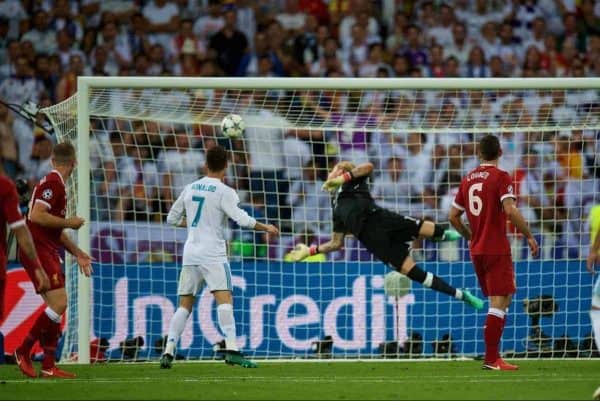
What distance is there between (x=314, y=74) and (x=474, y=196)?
8.77 m

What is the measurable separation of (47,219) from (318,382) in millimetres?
2755

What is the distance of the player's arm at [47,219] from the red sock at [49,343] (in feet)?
3.32

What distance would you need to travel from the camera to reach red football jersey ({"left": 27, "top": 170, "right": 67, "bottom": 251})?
1063cm

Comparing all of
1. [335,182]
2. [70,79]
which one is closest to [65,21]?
[70,79]

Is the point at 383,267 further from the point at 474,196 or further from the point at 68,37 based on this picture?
the point at 68,37

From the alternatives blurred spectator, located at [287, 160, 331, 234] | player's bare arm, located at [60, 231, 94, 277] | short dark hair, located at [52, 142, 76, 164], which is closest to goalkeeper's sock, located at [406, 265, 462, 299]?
blurred spectator, located at [287, 160, 331, 234]

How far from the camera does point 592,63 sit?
2023 centimetres

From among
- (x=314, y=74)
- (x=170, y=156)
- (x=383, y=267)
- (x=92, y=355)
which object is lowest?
(x=92, y=355)

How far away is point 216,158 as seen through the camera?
11.3m

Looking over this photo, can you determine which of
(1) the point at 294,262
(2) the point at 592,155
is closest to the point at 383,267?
(1) the point at 294,262

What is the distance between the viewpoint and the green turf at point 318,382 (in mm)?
9125

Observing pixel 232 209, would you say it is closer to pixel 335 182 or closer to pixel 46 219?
pixel 46 219

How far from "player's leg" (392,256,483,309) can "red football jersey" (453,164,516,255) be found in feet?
5.57

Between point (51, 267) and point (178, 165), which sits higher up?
point (178, 165)
